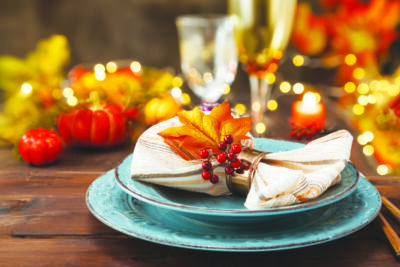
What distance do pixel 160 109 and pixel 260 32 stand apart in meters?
0.23

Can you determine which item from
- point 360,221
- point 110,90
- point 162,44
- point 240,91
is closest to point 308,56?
point 240,91

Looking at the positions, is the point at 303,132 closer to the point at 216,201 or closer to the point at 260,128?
the point at 260,128

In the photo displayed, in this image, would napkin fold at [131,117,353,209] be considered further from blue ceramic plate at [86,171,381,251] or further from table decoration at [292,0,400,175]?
table decoration at [292,0,400,175]

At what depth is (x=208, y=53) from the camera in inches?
30.6

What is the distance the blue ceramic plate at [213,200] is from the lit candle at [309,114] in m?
0.35

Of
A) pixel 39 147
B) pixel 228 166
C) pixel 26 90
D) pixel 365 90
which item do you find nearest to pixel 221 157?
pixel 228 166

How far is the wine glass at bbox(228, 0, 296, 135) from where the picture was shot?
31.4 inches

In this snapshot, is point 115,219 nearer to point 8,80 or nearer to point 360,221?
point 360,221

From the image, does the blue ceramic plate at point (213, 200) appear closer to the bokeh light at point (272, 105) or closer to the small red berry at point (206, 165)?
the small red berry at point (206, 165)

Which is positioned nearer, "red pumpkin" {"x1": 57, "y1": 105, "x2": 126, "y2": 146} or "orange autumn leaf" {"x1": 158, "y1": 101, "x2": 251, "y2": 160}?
"orange autumn leaf" {"x1": 158, "y1": 101, "x2": 251, "y2": 160}

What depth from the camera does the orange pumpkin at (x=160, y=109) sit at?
747mm

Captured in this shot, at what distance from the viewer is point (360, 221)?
35cm

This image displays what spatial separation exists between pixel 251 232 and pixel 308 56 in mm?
1412

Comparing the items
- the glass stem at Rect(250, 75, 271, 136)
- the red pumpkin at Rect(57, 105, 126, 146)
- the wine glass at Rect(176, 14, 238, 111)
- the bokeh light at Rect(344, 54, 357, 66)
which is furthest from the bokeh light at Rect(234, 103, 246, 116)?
the bokeh light at Rect(344, 54, 357, 66)
